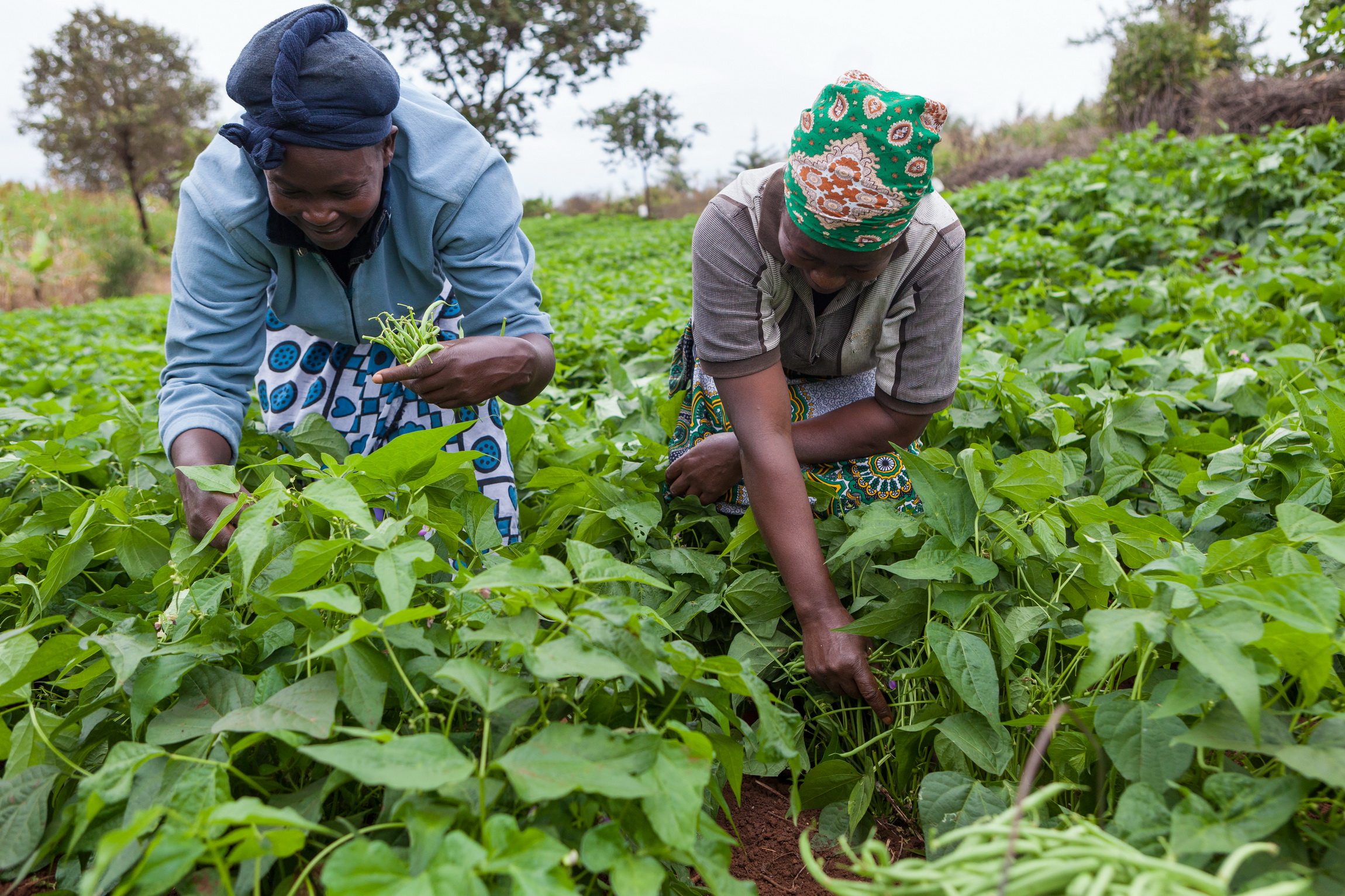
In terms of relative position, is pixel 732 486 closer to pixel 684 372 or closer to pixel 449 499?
pixel 684 372

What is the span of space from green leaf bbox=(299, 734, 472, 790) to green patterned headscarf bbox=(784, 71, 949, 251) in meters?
1.01

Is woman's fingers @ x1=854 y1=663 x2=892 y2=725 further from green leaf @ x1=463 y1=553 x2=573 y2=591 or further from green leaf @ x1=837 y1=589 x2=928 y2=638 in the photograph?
green leaf @ x1=463 y1=553 x2=573 y2=591

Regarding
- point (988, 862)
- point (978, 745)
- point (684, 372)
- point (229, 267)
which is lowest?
point (978, 745)

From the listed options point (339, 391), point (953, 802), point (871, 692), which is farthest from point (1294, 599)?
point (339, 391)

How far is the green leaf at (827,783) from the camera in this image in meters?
1.42

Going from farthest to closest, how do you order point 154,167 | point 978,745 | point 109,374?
point 154,167
point 109,374
point 978,745

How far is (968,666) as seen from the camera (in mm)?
1246

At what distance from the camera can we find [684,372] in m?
2.15

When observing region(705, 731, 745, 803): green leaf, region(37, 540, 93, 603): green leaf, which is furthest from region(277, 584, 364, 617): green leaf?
region(37, 540, 93, 603): green leaf

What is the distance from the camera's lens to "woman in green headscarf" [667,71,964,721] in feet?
4.63

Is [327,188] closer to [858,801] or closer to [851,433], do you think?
[851,433]

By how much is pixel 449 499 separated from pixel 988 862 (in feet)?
3.12

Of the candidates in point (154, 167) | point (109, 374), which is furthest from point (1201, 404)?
point (154, 167)

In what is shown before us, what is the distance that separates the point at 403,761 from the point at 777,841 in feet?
2.78
